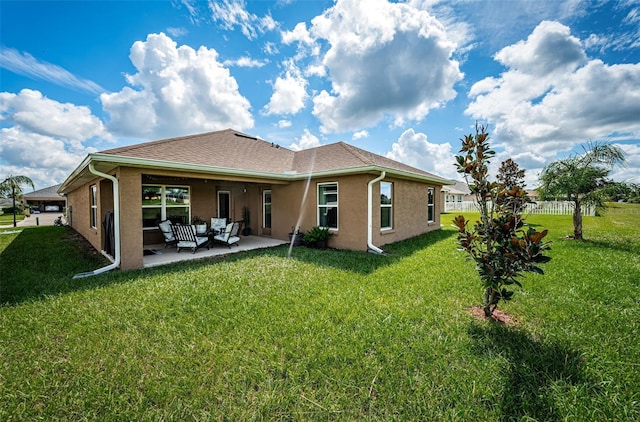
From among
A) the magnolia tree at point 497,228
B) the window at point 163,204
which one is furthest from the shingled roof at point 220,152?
the magnolia tree at point 497,228

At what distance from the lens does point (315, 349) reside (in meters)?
3.23

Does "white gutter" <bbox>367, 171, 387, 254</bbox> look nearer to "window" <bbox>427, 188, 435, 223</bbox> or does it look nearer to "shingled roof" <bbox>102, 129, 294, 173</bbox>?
"shingled roof" <bbox>102, 129, 294, 173</bbox>

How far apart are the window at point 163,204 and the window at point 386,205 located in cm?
829

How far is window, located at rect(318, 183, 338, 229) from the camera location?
32.0ft

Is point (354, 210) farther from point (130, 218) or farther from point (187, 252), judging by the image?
point (130, 218)

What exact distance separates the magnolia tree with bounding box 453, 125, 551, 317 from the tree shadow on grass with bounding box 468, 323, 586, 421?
1.86ft

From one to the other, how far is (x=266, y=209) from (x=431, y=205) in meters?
9.00

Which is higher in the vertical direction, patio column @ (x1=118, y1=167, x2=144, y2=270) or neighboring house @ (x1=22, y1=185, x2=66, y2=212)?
neighboring house @ (x1=22, y1=185, x2=66, y2=212)

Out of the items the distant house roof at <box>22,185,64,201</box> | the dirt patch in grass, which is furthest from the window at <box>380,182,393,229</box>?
the distant house roof at <box>22,185,64,201</box>

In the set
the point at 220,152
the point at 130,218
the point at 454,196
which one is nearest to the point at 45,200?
the point at 220,152

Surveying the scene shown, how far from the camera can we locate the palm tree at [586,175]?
10.2 meters

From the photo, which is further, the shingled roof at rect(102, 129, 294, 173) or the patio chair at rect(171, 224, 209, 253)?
the patio chair at rect(171, 224, 209, 253)

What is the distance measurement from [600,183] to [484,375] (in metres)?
12.7

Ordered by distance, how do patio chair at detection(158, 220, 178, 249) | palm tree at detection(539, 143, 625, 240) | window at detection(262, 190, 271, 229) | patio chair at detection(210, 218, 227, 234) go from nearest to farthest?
1. patio chair at detection(158, 220, 178, 249)
2. palm tree at detection(539, 143, 625, 240)
3. patio chair at detection(210, 218, 227, 234)
4. window at detection(262, 190, 271, 229)
